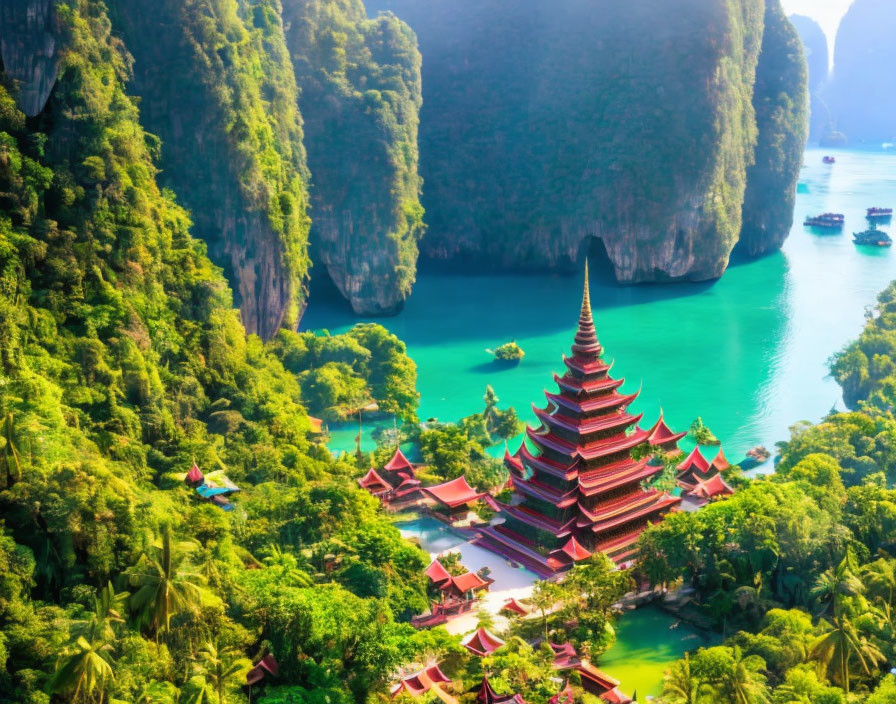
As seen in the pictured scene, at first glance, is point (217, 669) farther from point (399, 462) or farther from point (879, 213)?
point (879, 213)

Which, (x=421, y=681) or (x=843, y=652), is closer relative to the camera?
(x=843, y=652)

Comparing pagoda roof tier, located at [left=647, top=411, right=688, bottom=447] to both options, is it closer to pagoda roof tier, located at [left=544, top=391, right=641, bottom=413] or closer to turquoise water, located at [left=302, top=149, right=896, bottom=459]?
turquoise water, located at [left=302, top=149, right=896, bottom=459]

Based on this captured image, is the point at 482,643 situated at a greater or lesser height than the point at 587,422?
lesser

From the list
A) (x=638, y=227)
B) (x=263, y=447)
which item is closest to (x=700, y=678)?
(x=263, y=447)

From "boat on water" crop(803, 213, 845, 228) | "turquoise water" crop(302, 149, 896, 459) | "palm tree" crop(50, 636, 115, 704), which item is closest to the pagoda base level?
"turquoise water" crop(302, 149, 896, 459)

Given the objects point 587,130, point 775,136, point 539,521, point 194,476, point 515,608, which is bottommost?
point 515,608

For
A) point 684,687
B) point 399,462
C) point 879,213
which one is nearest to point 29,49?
point 399,462

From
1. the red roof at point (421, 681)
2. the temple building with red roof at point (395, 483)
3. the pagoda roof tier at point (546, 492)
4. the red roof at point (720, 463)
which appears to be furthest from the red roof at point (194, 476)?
the red roof at point (720, 463)
